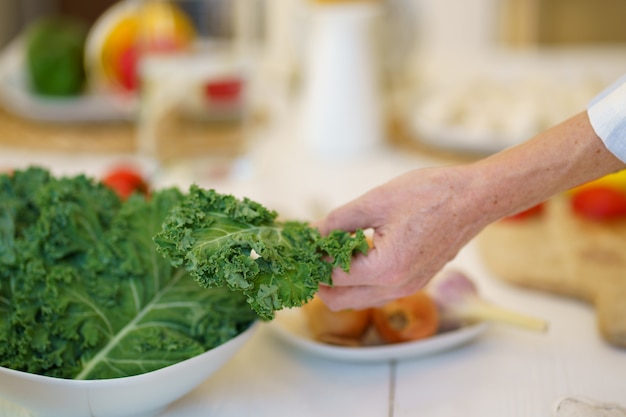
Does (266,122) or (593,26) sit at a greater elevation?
(593,26)

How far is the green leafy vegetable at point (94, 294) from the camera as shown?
0.89 meters

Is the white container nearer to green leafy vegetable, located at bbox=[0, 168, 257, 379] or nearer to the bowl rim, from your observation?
green leafy vegetable, located at bbox=[0, 168, 257, 379]

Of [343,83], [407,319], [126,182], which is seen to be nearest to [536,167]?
[407,319]

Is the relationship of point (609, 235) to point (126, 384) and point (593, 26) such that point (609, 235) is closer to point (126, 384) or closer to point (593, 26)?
point (126, 384)

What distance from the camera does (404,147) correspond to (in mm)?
2057

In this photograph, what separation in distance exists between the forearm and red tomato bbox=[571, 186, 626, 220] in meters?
0.63

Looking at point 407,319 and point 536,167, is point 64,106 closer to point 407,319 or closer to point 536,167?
point 407,319

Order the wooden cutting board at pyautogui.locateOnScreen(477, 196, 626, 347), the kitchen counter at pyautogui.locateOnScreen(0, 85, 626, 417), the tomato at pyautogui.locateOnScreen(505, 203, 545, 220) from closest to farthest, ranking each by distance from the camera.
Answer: the kitchen counter at pyautogui.locateOnScreen(0, 85, 626, 417) → the wooden cutting board at pyautogui.locateOnScreen(477, 196, 626, 347) → the tomato at pyautogui.locateOnScreen(505, 203, 545, 220)

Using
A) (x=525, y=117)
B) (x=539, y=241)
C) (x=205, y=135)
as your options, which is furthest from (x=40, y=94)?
(x=539, y=241)

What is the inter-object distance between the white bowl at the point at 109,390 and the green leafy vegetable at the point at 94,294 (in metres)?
0.03

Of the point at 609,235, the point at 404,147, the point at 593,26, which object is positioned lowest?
the point at 609,235

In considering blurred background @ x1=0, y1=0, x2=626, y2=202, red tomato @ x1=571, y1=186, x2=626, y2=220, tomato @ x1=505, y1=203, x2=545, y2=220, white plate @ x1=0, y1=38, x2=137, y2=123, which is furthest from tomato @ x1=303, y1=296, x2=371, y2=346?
white plate @ x1=0, y1=38, x2=137, y2=123

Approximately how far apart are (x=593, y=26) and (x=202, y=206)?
13.3 ft

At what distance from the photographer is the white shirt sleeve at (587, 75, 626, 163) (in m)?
0.86
